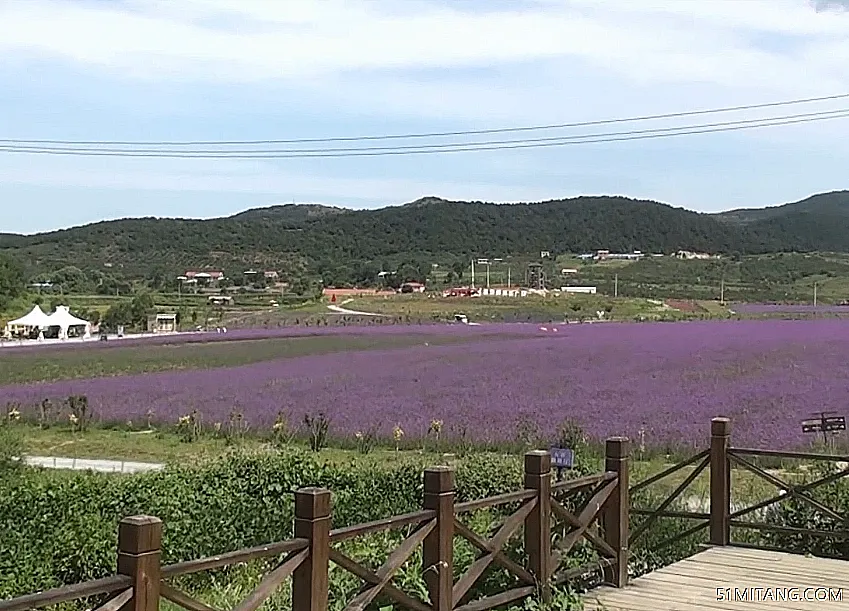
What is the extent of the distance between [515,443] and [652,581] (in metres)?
10.3

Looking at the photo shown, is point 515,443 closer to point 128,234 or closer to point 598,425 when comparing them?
point 598,425

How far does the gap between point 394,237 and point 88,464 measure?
11779cm

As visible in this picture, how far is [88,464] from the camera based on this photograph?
18.4 metres

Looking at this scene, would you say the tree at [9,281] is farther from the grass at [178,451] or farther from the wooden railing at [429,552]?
the wooden railing at [429,552]

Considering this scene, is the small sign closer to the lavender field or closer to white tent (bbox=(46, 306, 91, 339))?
the lavender field

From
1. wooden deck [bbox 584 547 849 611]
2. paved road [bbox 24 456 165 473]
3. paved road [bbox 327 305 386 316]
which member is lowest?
paved road [bbox 327 305 386 316]

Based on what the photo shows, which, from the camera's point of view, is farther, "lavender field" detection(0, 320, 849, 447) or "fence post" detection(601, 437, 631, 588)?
"lavender field" detection(0, 320, 849, 447)

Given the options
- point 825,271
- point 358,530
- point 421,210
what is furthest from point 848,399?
point 421,210

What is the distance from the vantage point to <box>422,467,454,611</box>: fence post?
5980 millimetres

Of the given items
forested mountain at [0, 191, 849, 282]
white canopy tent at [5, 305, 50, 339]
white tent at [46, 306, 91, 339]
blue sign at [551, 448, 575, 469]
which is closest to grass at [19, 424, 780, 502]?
blue sign at [551, 448, 575, 469]

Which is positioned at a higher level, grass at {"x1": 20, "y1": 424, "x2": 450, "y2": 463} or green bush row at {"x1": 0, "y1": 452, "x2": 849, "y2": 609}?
green bush row at {"x1": 0, "y1": 452, "x2": 849, "y2": 609}

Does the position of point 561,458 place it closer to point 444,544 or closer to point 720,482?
point 720,482

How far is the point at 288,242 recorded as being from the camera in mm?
130875

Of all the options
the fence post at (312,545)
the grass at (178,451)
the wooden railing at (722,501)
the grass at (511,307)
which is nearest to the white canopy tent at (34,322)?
the grass at (511,307)
